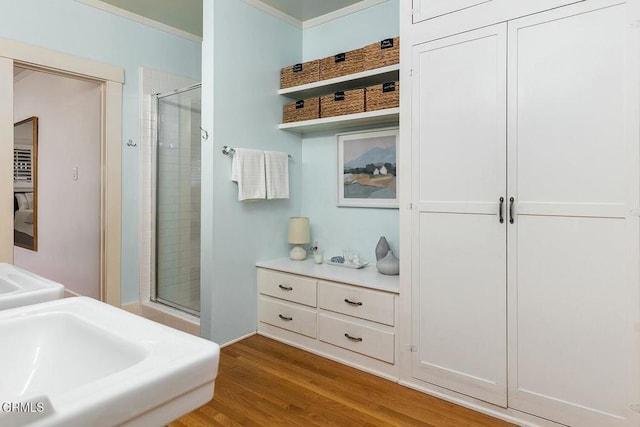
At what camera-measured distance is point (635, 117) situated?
156 cm

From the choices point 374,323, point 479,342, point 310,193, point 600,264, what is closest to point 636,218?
point 600,264

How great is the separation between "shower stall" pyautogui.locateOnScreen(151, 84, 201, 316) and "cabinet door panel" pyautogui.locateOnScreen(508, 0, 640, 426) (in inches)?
97.1

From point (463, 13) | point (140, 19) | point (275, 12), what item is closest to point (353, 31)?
point (275, 12)

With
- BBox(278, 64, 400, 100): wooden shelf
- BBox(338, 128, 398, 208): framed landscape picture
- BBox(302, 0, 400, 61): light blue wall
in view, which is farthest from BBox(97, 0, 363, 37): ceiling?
BBox(338, 128, 398, 208): framed landscape picture

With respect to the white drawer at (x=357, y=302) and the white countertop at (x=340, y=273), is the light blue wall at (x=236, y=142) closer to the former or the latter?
the white countertop at (x=340, y=273)

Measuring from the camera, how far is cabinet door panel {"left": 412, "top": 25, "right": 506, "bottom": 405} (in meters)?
1.88

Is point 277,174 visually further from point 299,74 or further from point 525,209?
point 525,209

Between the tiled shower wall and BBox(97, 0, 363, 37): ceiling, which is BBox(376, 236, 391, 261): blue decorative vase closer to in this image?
the tiled shower wall

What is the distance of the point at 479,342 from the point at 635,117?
121 cm

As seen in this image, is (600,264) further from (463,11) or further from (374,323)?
(463,11)

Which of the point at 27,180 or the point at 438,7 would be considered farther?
the point at 27,180

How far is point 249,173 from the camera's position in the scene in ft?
8.99

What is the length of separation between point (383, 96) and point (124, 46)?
220 cm

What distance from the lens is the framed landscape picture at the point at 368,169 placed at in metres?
2.80
